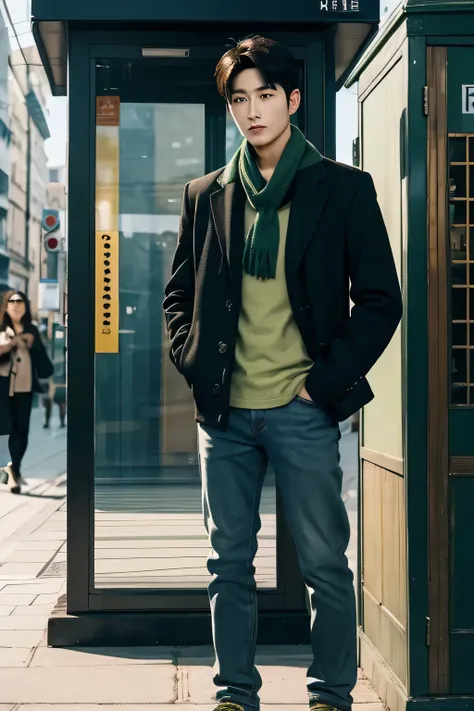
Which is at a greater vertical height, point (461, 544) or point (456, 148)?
point (456, 148)

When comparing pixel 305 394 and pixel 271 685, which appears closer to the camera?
pixel 305 394

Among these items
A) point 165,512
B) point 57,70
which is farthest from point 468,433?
point 57,70

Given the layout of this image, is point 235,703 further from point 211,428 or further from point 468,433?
point 468,433

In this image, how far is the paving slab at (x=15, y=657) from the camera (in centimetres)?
418

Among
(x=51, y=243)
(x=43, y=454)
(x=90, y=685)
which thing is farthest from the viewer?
(x=43, y=454)

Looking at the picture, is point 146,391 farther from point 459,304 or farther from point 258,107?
point 258,107

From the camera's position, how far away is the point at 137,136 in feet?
15.5

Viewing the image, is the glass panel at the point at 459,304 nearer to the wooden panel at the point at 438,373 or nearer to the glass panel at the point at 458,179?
the wooden panel at the point at 438,373

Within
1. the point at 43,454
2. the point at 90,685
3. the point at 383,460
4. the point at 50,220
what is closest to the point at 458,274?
the point at 383,460

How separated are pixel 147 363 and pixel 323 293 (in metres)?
1.95

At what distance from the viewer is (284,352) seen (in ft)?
9.77

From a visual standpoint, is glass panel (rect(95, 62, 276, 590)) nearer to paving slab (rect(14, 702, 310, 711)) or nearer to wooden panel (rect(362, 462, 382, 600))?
wooden panel (rect(362, 462, 382, 600))

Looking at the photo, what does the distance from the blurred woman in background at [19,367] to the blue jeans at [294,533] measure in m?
7.47

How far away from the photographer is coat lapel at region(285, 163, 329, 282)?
2963 millimetres
